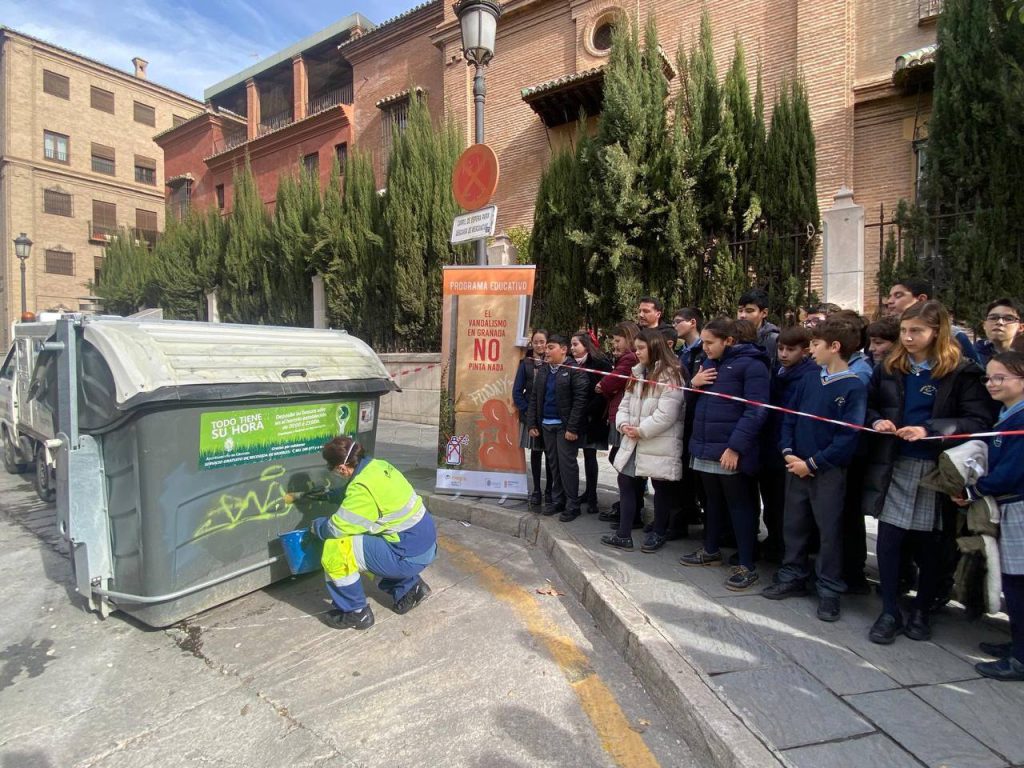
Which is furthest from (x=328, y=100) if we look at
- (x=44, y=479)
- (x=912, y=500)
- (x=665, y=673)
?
(x=665, y=673)

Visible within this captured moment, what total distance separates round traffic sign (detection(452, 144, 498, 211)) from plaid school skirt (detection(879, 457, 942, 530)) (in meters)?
4.26

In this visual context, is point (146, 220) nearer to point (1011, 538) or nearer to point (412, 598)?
point (412, 598)

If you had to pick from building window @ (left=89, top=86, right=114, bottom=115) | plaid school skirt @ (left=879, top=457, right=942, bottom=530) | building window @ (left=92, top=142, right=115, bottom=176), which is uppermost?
building window @ (left=89, top=86, right=114, bottom=115)

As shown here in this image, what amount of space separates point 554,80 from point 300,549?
1429 centimetres

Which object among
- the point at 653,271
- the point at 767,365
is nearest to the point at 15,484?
the point at 767,365

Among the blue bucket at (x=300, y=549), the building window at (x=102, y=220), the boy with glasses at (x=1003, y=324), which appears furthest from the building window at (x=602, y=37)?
the building window at (x=102, y=220)

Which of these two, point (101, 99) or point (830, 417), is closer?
point (830, 417)

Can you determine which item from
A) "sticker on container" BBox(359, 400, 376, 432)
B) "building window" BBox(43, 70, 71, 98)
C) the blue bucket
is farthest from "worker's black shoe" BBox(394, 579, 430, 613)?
"building window" BBox(43, 70, 71, 98)

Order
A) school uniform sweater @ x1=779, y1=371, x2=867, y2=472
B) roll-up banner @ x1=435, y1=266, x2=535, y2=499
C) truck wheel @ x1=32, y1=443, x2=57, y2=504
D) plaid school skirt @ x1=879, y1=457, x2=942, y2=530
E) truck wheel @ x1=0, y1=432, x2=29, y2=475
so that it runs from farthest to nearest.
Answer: truck wheel @ x1=0, y1=432, x2=29, y2=475
truck wheel @ x1=32, y1=443, x2=57, y2=504
roll-up banner @ x1=435, y1=266, x2=535, y2=499
school uniform sweater @ x1=779, y1=371, x2=867, y2=472
plaid school skirt @ x1=879, y1=457, x2=942, y2=530

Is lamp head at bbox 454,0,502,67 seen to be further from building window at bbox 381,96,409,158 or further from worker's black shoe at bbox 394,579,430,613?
building window at bbox 381,96,409,158

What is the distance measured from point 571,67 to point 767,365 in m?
14.0

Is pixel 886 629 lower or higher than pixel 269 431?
lower

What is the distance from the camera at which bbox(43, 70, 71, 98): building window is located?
120 feet

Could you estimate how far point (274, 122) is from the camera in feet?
85.1
